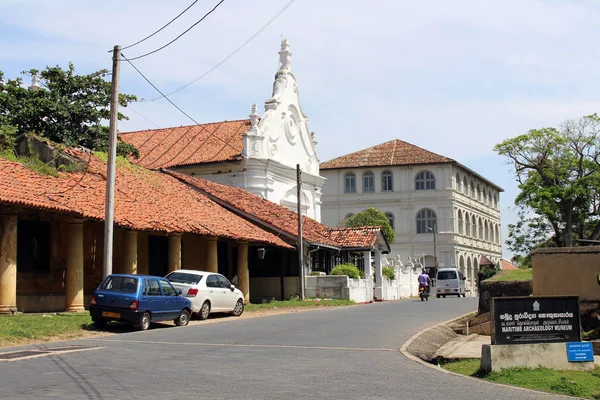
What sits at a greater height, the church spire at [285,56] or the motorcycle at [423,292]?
the church spire at [285,56]

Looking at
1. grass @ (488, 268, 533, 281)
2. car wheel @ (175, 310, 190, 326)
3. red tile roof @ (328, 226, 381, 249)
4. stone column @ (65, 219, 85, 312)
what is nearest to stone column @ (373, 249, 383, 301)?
red tile roof @ (328, 226, 381, 249)

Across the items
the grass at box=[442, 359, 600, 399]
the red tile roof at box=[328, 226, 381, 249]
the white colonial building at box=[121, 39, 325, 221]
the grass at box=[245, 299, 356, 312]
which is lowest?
the grass at box=[442, 359, 600, 399]

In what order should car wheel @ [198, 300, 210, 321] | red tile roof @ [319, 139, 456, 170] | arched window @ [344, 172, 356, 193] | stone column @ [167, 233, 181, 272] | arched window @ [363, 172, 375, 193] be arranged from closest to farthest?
car wheel @ [198, 300, 210, 321] < stone column @ [167, 233, 181, 272] < red tile roof @ [319, 139, 456, 170] < arched window @ [363, 172, 375, 193] < arched window @ [344, 172, 356, 193]

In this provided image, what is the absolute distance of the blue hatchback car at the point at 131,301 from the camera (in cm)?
1900

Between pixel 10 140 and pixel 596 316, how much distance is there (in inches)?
843

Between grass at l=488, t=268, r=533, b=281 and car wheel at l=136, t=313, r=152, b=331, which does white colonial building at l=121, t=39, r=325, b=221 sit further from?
car wheel at l=136, t=313, r=152, b=331

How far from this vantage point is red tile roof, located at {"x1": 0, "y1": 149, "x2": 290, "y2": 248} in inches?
861

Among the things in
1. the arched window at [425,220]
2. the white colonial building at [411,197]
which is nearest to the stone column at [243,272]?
the white colonial building at [411,197]

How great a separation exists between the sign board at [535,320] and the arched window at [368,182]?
6374cm

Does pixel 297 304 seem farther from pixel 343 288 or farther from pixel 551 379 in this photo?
pixel 551 379

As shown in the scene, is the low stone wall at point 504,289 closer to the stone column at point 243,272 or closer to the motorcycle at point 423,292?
the stone column at point 243,272

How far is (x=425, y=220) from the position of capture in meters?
75.5

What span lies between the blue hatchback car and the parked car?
32.6 metres

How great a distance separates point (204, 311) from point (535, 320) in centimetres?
1293
